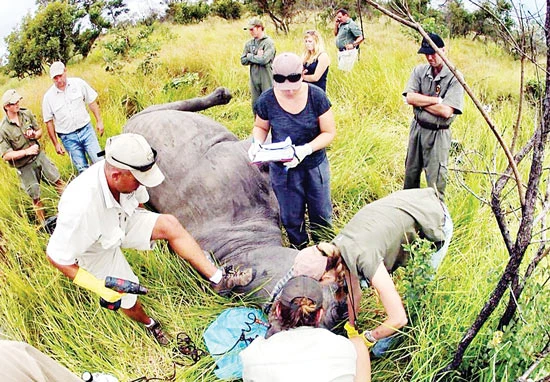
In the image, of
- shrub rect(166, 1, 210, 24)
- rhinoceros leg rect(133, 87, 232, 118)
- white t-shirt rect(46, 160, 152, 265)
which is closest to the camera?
white t-shirt rect(46, 160, 152, 265)

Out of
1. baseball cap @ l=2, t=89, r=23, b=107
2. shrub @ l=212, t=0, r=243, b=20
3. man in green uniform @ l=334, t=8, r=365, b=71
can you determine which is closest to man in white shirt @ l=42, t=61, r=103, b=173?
baseball cap @ l=2, t=89, r=23, b=107

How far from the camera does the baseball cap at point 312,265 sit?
2814mm

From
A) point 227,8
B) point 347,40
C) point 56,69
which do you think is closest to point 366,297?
point 56,69

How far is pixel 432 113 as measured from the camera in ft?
14.7

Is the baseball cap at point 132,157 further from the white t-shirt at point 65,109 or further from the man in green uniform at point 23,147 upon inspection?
the white t-shirt at point 65,109

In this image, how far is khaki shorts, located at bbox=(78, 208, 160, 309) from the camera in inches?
142

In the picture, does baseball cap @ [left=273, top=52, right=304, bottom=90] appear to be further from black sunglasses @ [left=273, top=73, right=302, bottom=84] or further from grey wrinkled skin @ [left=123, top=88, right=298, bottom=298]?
grey wrinkled skin @ [left=123, top=88, right=298, bottom=298]

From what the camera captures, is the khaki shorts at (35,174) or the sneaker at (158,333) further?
the khaki shorts at (35,174)

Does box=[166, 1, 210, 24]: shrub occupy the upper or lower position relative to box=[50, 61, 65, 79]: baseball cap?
lower

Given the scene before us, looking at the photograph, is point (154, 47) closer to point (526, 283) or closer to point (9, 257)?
point (9, 257)

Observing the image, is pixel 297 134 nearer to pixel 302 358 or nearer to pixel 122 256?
pixel 122 256

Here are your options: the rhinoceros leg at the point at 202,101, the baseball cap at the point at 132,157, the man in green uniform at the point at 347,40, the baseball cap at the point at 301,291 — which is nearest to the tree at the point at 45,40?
the man in green uniform at the point at 347,40

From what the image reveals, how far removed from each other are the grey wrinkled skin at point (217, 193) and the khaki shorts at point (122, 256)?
68cm

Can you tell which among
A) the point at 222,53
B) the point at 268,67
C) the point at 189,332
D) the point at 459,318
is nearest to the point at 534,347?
the point at 459,318
